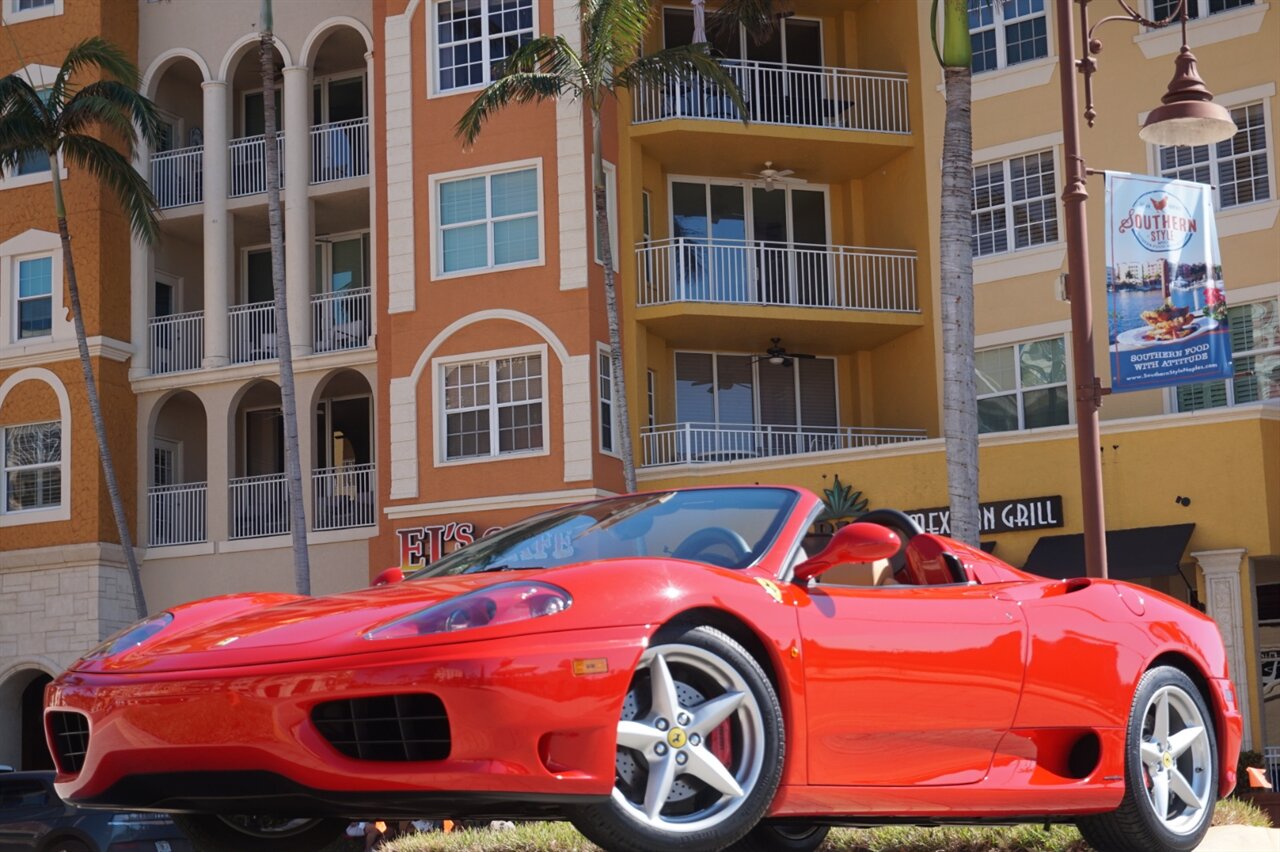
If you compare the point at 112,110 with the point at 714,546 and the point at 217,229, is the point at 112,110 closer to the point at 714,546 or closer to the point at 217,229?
the point at 217,229

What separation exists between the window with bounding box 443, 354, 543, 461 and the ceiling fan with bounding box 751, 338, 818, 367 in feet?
14.7

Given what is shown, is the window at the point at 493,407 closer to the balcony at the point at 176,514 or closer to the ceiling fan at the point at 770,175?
the ceiling fan at the point at 770,175

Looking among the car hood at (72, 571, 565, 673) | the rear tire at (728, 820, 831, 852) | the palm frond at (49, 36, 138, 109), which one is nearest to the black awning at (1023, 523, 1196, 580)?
the palm frond at (49, 36, 138, 109)

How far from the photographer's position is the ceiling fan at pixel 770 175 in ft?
105

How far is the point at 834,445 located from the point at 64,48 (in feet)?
53.5

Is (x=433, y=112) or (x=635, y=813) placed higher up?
(x=433, y=112)

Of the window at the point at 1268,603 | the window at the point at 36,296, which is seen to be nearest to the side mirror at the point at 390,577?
the window at the point at 1268,603

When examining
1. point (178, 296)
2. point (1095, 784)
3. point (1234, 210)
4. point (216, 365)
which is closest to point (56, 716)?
point (1095, 784)

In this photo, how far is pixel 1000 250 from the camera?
30328mm

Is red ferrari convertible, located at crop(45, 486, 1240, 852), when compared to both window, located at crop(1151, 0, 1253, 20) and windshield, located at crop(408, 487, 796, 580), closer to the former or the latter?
windshield, located at crop(408, 487, 796, 580)

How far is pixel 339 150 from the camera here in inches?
1323

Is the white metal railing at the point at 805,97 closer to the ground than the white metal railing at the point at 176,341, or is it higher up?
higher up

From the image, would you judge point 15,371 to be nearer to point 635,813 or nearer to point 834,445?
point 834,445

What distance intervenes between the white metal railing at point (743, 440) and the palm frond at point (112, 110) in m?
9.80
